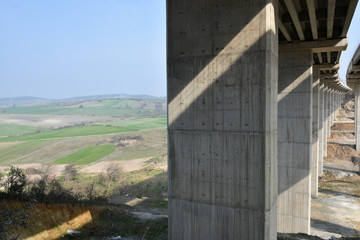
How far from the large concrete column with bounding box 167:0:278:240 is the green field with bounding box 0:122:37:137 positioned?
332ft

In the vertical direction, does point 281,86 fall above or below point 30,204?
above

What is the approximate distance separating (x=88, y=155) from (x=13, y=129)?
61589 mm

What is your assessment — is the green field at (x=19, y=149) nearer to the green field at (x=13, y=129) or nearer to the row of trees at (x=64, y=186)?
the row of trees at (x=64, y=186)

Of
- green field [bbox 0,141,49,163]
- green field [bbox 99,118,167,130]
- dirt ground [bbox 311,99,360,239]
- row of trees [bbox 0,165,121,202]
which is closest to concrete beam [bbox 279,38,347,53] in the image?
dirt ground [bbox 311,99,360,239]

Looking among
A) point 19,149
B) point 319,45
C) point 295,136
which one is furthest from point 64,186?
point 19,149

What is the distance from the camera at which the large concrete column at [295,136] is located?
56.7 ft

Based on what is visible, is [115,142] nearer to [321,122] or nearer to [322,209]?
[321,122]

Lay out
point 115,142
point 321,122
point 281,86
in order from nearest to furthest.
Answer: point 281,86, point 321,122, point 115,142

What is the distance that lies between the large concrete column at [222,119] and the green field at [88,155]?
4702cm

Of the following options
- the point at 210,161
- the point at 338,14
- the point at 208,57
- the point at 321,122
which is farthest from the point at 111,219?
the point at 321,122

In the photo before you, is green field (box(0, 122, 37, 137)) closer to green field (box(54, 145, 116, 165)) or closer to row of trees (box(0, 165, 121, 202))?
green field (box(54, 145, 116, 165))

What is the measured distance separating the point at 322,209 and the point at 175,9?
22.6 meters

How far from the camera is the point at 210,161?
8.53m

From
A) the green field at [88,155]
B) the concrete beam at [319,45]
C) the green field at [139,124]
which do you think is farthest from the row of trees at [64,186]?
the green field at [139,124]
